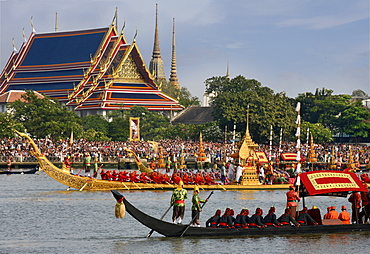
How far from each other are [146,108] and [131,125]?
52.7 feet

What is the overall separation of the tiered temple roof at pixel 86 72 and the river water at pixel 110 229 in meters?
64.6

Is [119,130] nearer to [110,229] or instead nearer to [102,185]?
[102,185]

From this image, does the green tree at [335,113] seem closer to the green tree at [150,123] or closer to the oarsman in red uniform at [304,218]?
the green tree at [150,123]

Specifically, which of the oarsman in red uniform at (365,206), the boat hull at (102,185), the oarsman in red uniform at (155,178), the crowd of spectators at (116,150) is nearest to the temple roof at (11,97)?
the crowd of spectators at (116,150)

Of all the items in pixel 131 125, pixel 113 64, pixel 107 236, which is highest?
pixel 113 64

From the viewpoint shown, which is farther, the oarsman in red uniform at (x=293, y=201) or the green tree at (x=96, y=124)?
the green tree at (x=96, y=124)

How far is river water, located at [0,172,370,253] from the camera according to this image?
92.0 ft

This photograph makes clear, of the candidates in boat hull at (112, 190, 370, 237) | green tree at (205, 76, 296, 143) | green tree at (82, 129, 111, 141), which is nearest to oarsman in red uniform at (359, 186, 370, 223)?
boat hull at (112, 190, 370, 237)

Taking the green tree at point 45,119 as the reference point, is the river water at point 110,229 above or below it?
below

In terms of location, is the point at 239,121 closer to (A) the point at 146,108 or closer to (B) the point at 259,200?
(A) the point at 146,108

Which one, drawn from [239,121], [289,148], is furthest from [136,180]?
[239,121]

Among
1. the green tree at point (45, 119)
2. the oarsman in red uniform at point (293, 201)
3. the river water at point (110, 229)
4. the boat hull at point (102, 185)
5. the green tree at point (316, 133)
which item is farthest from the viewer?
the green tree at point (316, 133)

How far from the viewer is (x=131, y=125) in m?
94.3

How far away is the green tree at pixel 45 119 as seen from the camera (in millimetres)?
84500
